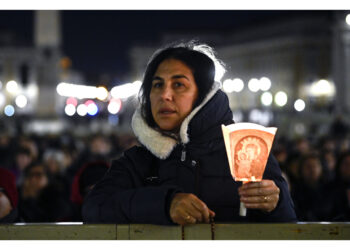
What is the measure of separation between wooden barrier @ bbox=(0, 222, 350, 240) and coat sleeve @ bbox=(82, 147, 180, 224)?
0.22 ft

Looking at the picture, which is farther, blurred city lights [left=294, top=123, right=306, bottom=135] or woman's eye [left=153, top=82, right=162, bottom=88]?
blurred city lights [left=294, top=123, right=306, bottom=135]

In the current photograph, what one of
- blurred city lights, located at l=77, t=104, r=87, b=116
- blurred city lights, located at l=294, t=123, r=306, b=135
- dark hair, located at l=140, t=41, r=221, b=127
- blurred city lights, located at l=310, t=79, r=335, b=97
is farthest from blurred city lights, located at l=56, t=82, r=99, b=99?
dark hair, located at l=140, t=41, r=221, b=127

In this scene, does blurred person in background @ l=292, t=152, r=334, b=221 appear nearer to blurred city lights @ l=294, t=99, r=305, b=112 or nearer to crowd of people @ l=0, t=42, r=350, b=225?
crowd of people @ l=0, t=42, r=350, b=225

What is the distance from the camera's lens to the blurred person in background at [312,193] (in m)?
5.84

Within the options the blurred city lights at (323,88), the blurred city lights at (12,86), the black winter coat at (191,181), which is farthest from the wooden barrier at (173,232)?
the blurred city lights at (12,86)

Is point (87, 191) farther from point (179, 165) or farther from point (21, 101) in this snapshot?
point (21, 101)

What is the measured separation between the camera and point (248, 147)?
2.37m

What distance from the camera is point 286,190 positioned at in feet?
8.59

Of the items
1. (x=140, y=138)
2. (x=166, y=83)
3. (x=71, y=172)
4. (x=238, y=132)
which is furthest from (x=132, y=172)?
(x=71, y=172)

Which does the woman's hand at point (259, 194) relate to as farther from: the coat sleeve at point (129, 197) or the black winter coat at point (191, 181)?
the coat sleeve at point (129, 197)

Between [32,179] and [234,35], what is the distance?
73.4 m

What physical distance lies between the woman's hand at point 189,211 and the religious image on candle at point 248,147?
5.5 inches

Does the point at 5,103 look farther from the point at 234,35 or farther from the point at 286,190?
the point at 286,190

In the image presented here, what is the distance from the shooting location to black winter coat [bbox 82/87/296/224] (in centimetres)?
255
